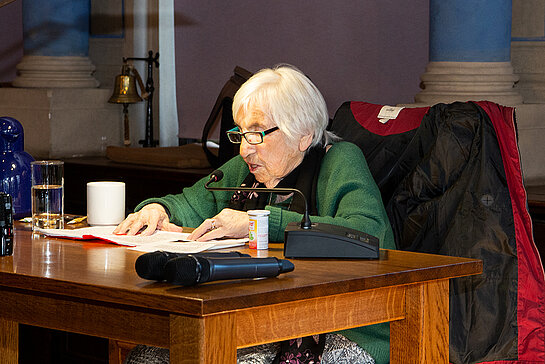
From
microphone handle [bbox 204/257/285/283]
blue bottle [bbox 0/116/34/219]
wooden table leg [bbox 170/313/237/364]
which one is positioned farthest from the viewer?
blue bottle [bbox 0/116/34/219]

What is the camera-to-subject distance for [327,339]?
7.16 ft

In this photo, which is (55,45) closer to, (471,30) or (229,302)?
(471,30)

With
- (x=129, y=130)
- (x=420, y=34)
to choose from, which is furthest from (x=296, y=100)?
(x=129, y=130)

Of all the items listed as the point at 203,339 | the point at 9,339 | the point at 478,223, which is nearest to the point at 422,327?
the point at 203,339

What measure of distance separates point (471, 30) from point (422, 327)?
2023 millimetres

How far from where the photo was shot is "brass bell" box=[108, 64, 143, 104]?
5.25 meters

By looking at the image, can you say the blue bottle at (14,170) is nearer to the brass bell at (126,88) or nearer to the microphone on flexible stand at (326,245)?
the microphone on flexible stand at (326,245)

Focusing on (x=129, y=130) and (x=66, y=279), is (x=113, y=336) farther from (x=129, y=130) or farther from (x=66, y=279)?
(x=129, y=130)

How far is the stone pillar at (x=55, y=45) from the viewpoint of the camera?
550cm

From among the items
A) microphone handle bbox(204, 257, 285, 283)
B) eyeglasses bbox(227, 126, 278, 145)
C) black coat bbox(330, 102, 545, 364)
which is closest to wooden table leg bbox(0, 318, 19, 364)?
eyeglasses bbox(227, 126, 278, 145)

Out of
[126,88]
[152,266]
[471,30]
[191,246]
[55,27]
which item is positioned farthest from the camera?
[55,27]

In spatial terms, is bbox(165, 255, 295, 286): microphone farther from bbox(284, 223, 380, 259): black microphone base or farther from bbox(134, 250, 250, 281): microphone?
bbox(284, 223, 380, 259): black microphone base

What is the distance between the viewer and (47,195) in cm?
250

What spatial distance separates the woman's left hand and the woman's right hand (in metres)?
0.20
